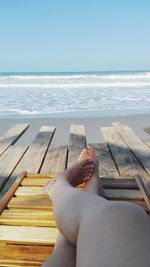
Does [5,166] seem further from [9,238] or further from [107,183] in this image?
[9,238]

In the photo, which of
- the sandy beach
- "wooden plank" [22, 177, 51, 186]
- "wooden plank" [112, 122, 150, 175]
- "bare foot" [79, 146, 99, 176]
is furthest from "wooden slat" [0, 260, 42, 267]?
the sandy beach

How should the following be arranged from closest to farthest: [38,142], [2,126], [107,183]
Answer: [107,183], [38,142], [2,126]

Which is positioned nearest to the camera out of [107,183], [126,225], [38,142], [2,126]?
[126,225]

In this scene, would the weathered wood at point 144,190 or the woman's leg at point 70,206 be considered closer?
the woman's leg at point 70,206

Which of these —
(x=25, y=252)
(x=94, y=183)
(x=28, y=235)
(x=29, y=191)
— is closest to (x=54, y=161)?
(x=29, y=191)

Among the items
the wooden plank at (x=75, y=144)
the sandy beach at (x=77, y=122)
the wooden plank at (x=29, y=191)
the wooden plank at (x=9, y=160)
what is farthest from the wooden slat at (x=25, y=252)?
the sandy beach at (x=77, y=122)

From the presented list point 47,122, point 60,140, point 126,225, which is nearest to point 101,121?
point 47,122

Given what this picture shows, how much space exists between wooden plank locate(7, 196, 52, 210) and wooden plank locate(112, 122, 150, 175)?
Answer: 1.01 meters

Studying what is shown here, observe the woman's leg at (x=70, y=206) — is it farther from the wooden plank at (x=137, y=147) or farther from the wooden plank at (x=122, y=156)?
the wooden plank at (x=137, y=147)

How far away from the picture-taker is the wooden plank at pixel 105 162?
8.64ft

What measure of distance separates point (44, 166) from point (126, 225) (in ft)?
6.35

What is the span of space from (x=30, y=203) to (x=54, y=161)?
1058 millimetres

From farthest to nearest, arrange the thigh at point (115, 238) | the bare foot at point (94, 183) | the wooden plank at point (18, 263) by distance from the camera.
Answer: the bare foot at point (94, 183) → the wooden plank at point (18, 263) → the thigh at point (115, 238)

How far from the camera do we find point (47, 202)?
1989 millimetres
